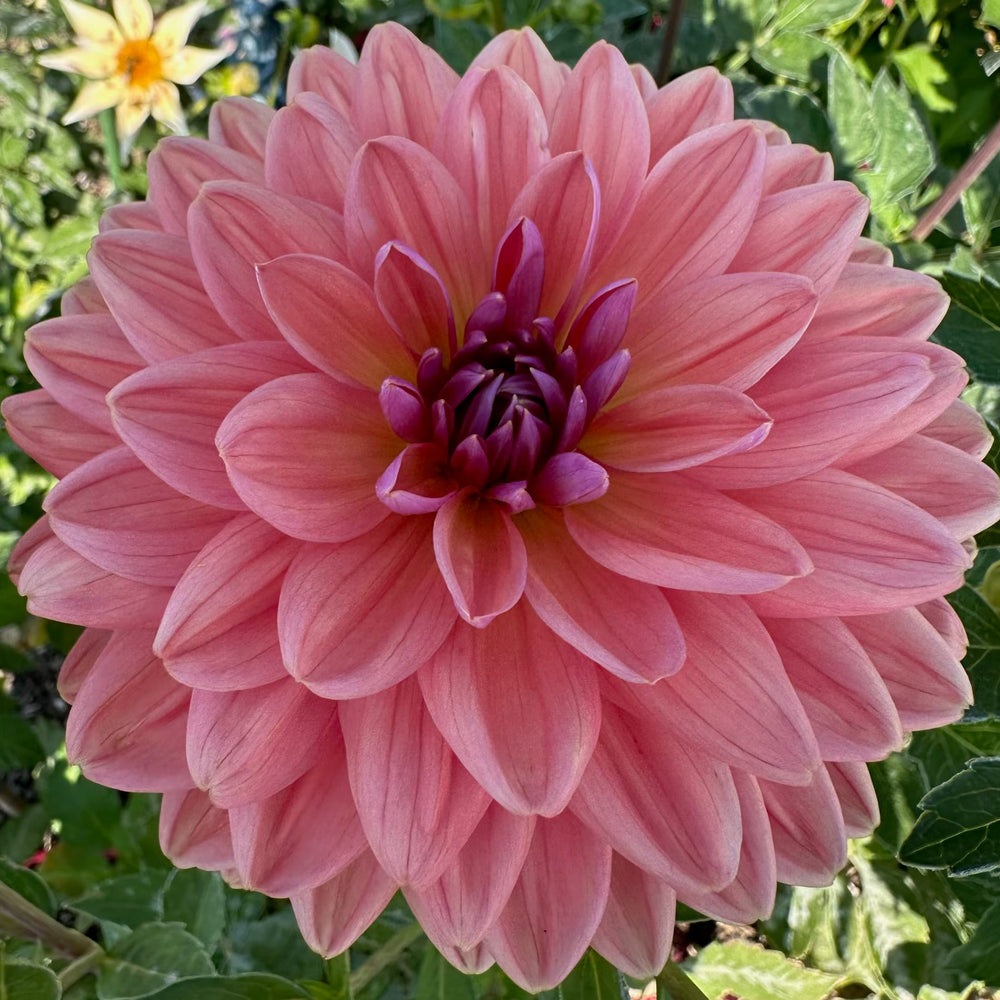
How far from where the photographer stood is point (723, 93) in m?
0.84

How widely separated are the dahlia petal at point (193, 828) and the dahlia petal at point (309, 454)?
31 centimetres

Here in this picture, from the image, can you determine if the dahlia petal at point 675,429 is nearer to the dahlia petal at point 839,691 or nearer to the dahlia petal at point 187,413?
the dahlia petal at point 839,691

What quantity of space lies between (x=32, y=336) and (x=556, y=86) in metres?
0.58

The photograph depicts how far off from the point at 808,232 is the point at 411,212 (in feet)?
1.17

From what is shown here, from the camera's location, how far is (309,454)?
0.68 metres

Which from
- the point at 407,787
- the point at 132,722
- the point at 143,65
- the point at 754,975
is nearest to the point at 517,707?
the point at 407,787

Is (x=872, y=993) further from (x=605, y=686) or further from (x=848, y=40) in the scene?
(x=848, y=40)

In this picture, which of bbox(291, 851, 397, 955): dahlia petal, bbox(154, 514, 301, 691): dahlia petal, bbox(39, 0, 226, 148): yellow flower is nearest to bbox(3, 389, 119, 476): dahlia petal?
bbox(154, 514, 301, 691): dahlia petal

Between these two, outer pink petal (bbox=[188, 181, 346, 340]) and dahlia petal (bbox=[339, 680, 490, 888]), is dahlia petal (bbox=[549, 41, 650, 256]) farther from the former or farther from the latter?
dahlia petal (bbox=[339, 680, 490, 888])

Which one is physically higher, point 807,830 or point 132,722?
point 807,830

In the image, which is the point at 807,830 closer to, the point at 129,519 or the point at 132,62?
the point at 129,519

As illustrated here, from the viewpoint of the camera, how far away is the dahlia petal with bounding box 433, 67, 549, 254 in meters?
0.76

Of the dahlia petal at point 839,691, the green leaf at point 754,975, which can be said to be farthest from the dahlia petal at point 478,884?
the green leaf at point 754,975

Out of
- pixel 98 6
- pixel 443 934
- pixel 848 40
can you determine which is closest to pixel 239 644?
pixel 443 934
